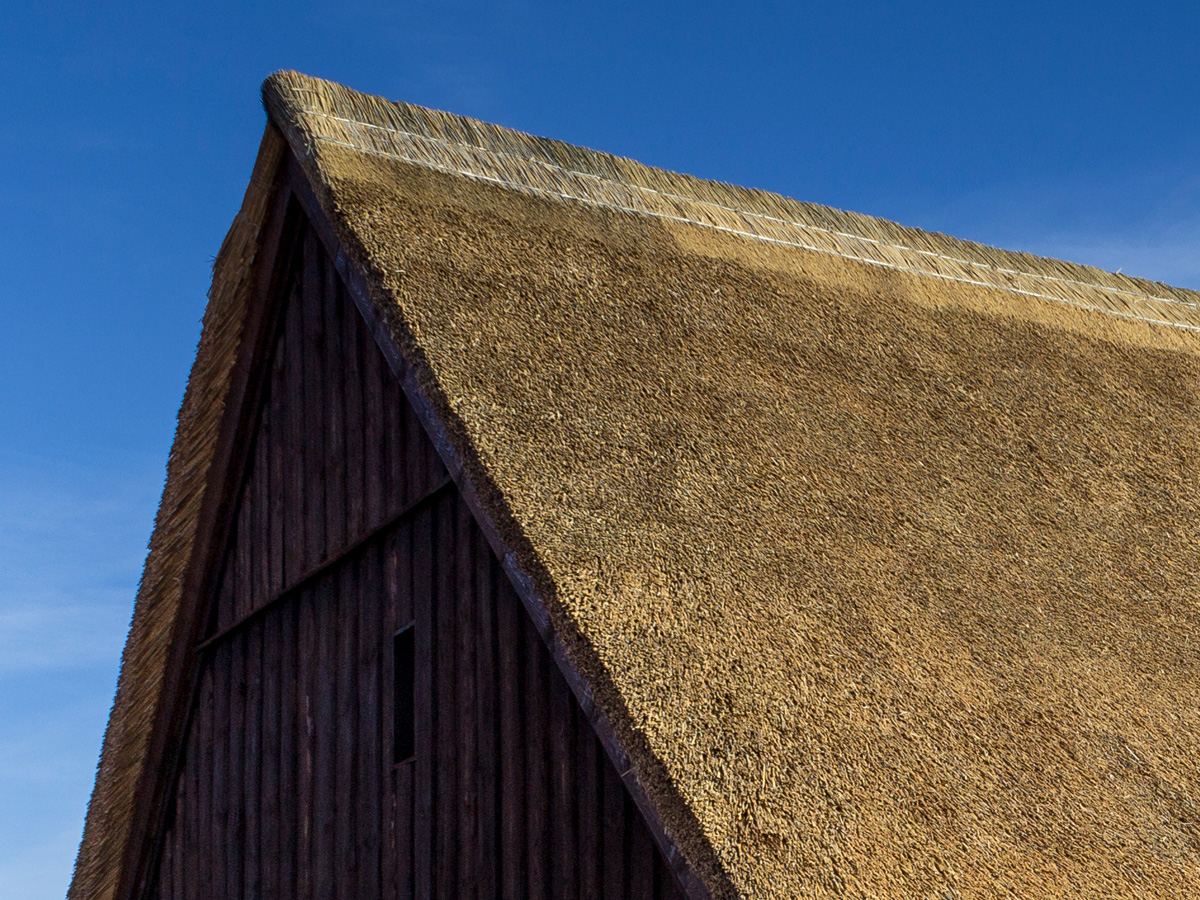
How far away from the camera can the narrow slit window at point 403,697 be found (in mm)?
6582

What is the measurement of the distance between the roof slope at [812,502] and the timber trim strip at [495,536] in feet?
0.30

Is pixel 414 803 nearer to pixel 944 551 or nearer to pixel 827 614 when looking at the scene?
pixel 827 614

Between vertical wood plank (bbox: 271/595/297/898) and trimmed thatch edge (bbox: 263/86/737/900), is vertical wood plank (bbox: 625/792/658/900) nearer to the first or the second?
trimmed thatch edge (bbox: 263/86/737/900)

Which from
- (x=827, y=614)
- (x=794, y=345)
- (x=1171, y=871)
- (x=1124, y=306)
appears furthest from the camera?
(x=1124, y=306)

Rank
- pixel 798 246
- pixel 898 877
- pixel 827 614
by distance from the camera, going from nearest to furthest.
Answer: pixel 898 877 < pixel 827 614 < pixel 798 246

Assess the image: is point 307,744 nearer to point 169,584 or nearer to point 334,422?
point 334,422

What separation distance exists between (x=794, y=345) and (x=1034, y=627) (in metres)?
2.14

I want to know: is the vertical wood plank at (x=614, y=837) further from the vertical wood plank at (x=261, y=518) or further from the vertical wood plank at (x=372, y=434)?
the vertical wood plank at (x=261, y=518)

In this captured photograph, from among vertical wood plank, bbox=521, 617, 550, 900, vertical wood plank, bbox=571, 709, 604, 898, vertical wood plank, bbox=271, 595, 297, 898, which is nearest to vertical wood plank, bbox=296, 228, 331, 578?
vertical wood plank, bbox=271, 595, 297, 898

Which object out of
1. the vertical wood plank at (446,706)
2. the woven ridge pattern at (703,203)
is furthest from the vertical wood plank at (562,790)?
the woven ridge pattern at (703,203)

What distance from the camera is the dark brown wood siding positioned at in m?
5.75

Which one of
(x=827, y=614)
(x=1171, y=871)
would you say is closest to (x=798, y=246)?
(x=827, y=614)

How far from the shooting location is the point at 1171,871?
5082 millimetres

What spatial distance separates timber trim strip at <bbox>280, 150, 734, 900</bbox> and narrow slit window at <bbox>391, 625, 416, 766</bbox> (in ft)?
3.22
